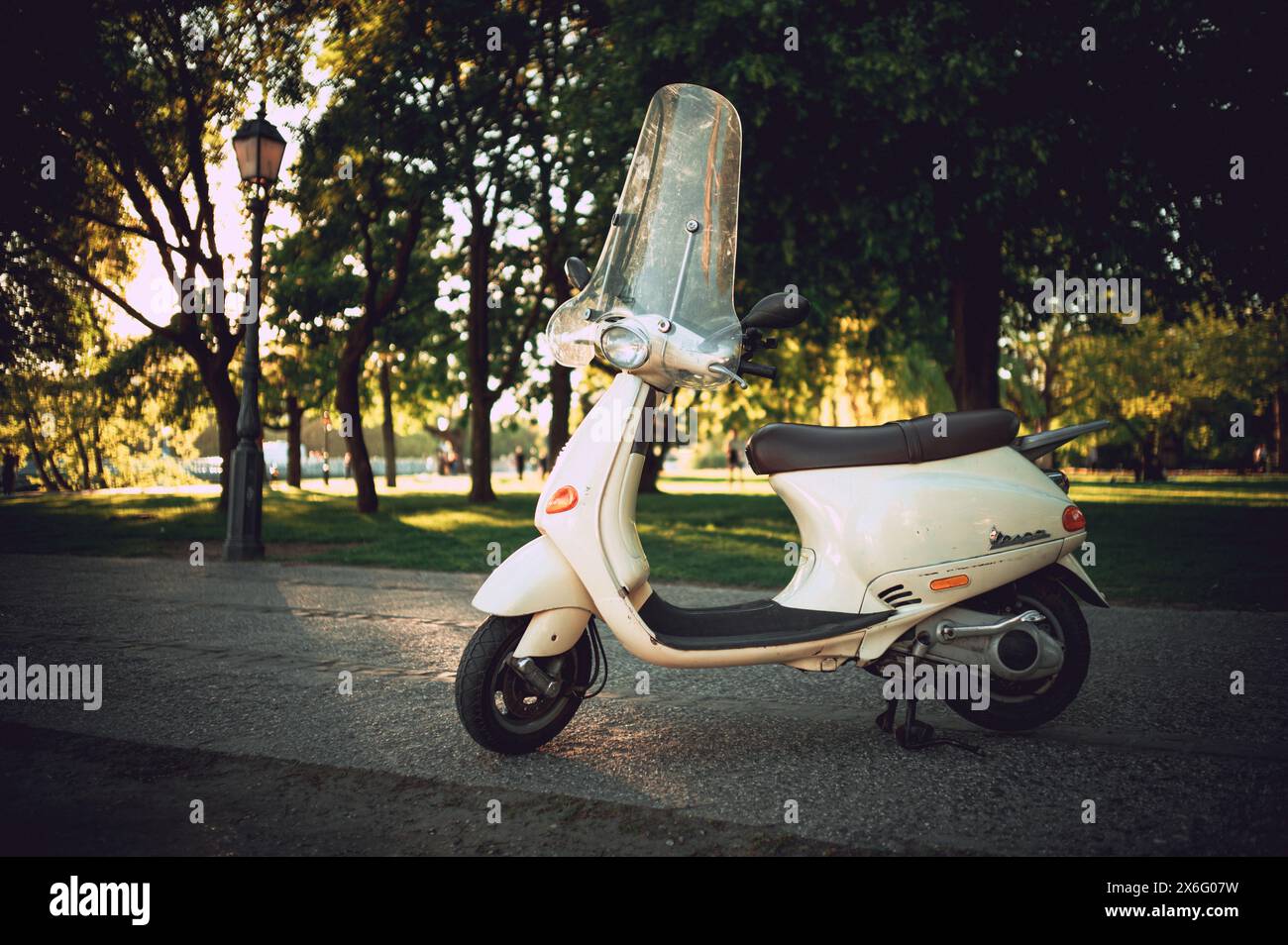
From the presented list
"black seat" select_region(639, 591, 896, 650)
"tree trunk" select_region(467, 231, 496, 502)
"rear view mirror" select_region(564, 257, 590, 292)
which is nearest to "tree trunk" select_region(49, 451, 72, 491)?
"tree trunk" select_region(467, 231, 496, 502)

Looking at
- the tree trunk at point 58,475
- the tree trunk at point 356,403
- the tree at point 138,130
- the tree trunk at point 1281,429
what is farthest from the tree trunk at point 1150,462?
the tree trunk at point 58,475

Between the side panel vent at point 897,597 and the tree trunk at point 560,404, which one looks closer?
the side panel vent at point 897,597

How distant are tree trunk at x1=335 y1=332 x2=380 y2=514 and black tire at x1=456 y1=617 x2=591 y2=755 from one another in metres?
15.3

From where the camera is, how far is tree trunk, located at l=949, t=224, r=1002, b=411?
1359cm

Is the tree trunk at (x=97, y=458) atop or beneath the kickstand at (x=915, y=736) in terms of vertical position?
atop

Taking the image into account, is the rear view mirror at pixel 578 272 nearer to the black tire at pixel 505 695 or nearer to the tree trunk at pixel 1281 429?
the black tire at pixel 505 695

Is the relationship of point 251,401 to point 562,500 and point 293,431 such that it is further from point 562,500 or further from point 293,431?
point 293,431

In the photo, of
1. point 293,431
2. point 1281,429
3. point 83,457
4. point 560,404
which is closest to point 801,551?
point 560,404

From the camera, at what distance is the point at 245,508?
10.8 m

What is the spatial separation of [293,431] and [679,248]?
3442 centimetres

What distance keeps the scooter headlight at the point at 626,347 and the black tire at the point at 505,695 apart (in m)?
1.00

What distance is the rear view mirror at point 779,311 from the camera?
3.54 meters

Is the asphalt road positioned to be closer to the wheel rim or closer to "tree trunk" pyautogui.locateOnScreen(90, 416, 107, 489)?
the wheel rim
